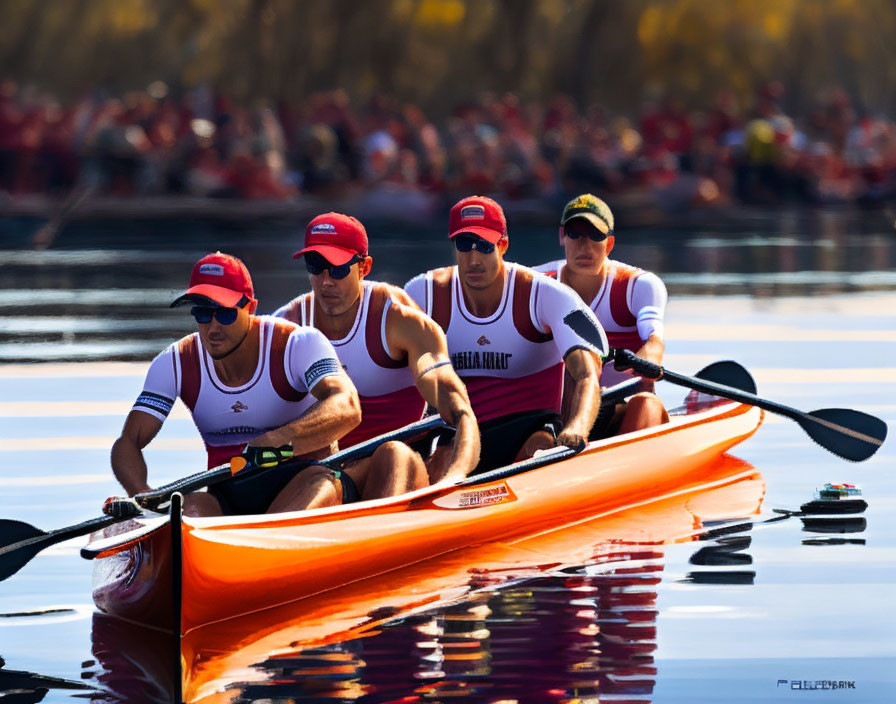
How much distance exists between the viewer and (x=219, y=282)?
8.90 metres

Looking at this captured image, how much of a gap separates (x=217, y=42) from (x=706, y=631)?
36.8m

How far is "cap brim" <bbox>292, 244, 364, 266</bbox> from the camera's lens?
9734 mm

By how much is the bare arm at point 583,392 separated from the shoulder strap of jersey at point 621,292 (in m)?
1.67

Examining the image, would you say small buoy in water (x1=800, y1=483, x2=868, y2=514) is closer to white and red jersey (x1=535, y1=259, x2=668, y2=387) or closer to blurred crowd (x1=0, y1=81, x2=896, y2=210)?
white and red jersey (x1=535, y1=259, x2=668, y2=387)

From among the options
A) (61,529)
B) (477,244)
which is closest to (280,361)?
(61,529)

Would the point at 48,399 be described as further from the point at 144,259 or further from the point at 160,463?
the point at 144,259

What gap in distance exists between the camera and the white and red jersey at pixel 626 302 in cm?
1238

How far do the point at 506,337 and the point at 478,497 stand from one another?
1.16 metres

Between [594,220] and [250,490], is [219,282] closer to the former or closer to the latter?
[250,490]

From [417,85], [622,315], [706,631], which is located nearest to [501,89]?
[417,85]

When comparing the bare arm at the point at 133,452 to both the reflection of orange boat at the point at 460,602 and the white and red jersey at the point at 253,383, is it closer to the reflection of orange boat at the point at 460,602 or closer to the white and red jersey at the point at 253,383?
the white and red jersey at the point at 253,383

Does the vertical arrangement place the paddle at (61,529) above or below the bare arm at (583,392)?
below

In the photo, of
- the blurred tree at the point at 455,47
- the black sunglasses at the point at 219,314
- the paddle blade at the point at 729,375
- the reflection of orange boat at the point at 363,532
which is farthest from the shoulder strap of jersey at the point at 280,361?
the blurred tree at the point at 455,47

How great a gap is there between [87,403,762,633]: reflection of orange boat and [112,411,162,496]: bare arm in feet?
1.09
